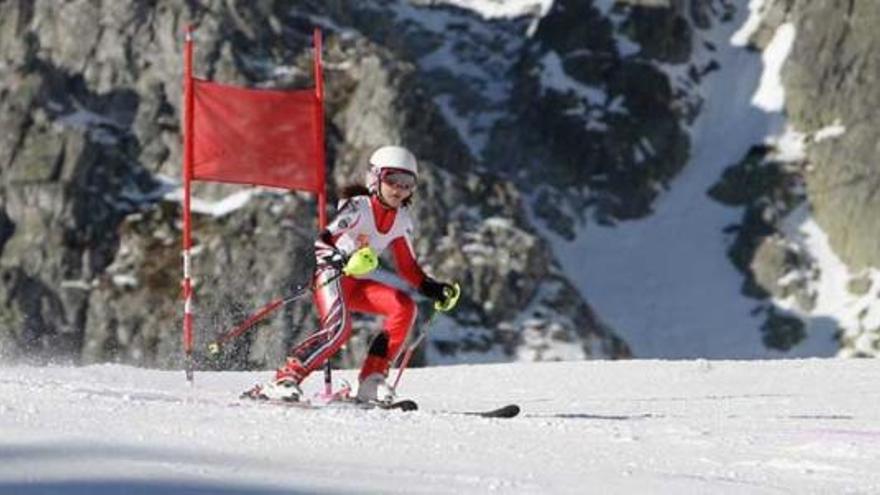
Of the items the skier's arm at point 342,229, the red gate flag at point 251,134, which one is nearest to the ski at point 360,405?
the skier's arm at point 342,229

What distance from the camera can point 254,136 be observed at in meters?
14.2

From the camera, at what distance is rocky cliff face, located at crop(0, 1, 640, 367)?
69750 millimetres

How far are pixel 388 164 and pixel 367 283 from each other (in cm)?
77

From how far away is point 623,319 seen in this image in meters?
80.9

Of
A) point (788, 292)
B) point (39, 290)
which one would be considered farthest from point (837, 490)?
point (788, 292)

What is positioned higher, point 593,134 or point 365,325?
point 593,134

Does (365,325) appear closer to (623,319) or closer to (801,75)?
(623,319)

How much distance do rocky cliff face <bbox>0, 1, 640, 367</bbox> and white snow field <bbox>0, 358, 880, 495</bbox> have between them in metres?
54.4

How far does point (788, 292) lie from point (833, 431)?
75.3 meters

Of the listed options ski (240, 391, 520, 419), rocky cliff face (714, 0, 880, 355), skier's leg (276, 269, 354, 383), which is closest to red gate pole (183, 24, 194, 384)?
skier's leg (276, 269, 354, 383)

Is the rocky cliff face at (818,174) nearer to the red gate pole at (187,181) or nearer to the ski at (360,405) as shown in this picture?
the red gate pole at (187,181)

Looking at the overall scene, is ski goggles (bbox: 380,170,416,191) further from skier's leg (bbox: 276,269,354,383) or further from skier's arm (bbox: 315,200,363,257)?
skier's leg (bbox: 276,269,354,383)

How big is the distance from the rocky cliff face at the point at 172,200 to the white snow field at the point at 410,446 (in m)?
54.4

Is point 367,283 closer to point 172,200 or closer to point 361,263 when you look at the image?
point 361,263
